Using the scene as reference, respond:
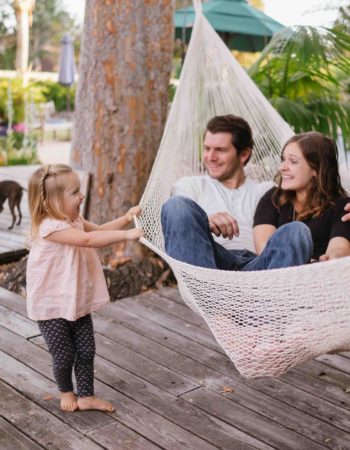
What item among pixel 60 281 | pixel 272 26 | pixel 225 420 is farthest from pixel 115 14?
pixel 272 26

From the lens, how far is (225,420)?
181 centimetres

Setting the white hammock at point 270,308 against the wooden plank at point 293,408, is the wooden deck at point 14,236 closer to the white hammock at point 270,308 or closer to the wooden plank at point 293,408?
the wooden plank at point 293,408

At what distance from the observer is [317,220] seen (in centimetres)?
197

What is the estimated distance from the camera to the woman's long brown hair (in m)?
1.97

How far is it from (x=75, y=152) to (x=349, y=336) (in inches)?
77.7

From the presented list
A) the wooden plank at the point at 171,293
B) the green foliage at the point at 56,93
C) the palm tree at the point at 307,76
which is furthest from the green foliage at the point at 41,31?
the wooden plank at the point at 171,293

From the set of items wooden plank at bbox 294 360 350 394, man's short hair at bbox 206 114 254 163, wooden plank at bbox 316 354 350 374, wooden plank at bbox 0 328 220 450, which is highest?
man's short hair at bbox 206 114 254 163

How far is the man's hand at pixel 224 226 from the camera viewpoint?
1.98m

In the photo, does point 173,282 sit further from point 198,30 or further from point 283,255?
point 283,255

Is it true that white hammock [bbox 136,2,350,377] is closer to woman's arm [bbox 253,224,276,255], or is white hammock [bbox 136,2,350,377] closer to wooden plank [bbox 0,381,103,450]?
woman's arm [bbox 253,224,276,255]

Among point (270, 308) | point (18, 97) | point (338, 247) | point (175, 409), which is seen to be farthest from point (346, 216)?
point (18, 97)

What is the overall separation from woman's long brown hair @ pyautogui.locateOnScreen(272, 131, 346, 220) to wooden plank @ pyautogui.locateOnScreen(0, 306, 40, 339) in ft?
3.73

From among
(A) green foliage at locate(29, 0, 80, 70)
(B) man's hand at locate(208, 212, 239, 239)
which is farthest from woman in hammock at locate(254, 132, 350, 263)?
(A) green foliage at locate(29, 0, 80, 70)

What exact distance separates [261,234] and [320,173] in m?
0.27
